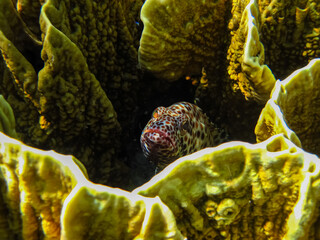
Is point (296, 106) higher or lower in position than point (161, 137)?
higher

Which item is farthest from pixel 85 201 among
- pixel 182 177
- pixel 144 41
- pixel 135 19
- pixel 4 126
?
pixel 135 19

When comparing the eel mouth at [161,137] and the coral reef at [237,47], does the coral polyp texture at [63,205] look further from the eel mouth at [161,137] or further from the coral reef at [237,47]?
the coral reef at [237,47]

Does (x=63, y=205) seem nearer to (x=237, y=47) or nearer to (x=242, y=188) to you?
(x=242, y=188)

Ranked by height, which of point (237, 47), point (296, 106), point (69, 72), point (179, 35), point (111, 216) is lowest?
point (111, 216)

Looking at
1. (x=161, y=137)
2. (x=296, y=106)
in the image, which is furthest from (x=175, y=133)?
(x=296, y=106)

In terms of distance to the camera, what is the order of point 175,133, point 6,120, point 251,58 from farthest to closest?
point 175,133 → point 251,58 → point 6,120

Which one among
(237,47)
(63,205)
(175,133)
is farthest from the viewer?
(175,133)

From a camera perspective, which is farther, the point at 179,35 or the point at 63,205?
the point at 179,35
